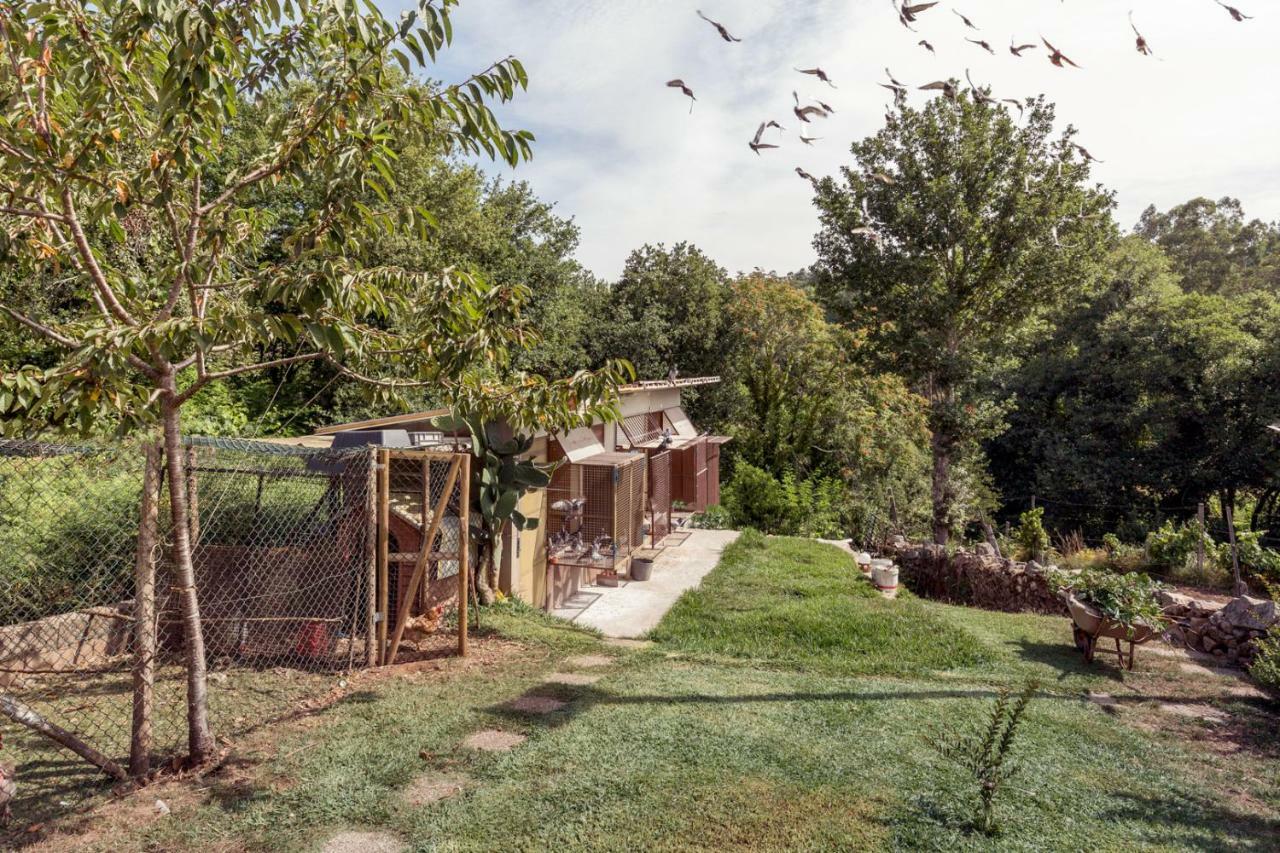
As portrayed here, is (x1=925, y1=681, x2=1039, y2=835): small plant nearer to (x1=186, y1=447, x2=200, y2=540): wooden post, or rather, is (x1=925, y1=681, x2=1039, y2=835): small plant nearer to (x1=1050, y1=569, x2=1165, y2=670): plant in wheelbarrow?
(x1=1050, y1=569, x2=1165, y2=670): plant in wheelbarrow

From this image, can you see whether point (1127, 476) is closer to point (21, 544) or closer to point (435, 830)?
point (435, 830)

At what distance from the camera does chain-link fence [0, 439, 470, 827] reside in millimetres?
5430

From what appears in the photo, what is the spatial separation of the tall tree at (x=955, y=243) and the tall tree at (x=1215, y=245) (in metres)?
36.2

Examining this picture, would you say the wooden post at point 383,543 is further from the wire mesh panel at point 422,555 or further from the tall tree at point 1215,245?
the tall tree at point 1215,245

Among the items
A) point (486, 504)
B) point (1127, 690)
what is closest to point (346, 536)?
point (486, 504)

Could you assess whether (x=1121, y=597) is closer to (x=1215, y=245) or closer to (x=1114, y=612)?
(x=1114, y=612)

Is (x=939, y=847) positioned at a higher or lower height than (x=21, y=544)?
lower

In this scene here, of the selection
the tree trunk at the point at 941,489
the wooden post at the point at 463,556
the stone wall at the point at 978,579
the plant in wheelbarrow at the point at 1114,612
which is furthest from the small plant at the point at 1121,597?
the tree trunk at the point at 941,489

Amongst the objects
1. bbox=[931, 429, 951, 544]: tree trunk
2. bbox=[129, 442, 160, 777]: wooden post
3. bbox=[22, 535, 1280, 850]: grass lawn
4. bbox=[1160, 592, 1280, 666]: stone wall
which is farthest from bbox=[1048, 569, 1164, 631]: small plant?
bbox=[931, 429, 951, 544]: tree trunk

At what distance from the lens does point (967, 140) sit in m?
17.9

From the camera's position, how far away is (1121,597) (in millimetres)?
8688

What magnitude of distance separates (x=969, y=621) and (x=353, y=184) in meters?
10.2

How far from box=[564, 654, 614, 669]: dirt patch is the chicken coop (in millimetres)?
2242

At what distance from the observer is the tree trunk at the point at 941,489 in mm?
19438
